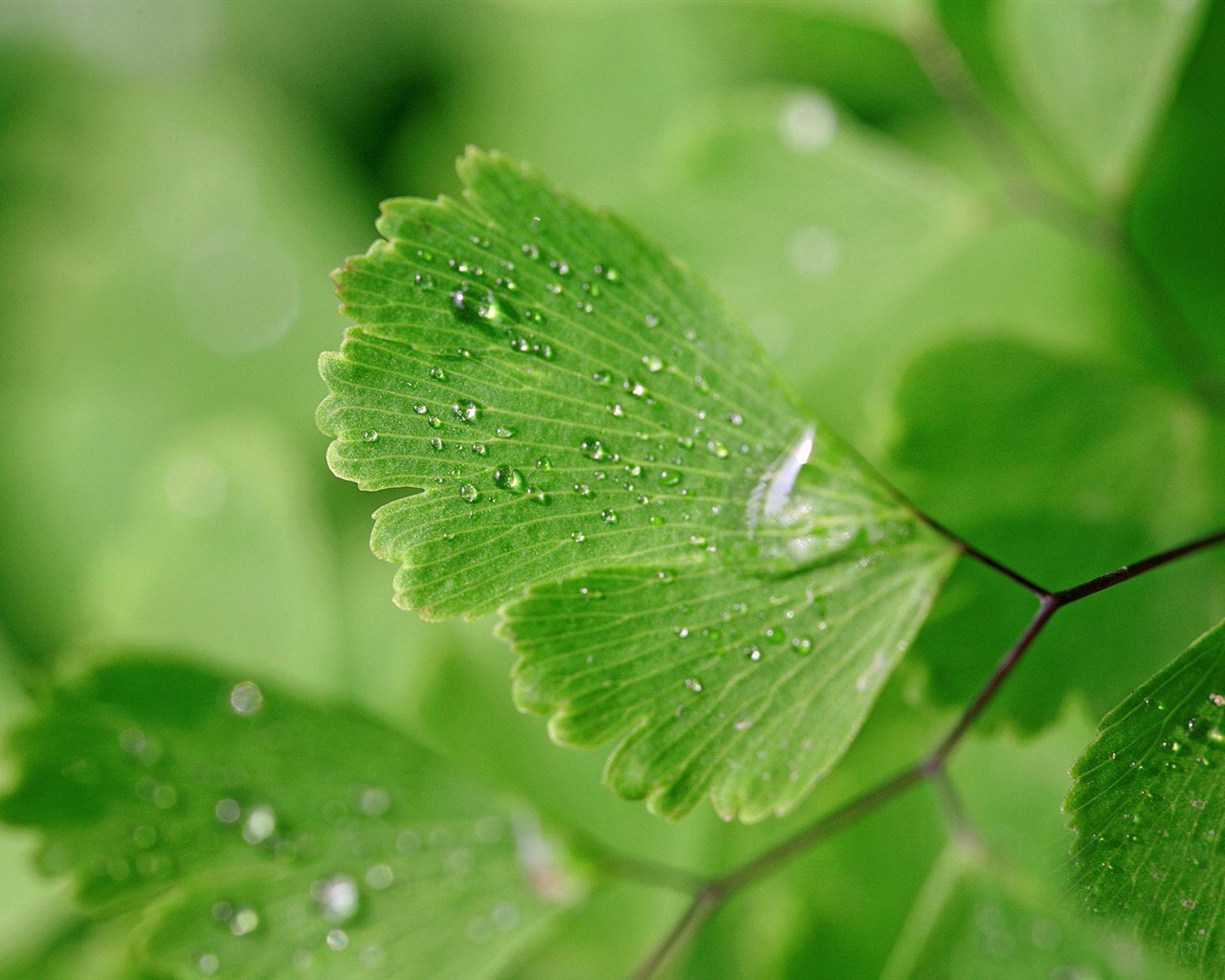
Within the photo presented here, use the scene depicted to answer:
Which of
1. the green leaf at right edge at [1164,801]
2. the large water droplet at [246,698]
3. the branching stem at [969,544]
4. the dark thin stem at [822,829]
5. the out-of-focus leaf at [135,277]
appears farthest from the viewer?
the out-of-focus leaf at [135,277]

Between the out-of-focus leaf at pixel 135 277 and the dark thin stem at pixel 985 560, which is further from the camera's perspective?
the out-of-focus leaf at pixel 135 277

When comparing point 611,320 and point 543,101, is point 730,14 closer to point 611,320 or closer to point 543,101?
point 543,101

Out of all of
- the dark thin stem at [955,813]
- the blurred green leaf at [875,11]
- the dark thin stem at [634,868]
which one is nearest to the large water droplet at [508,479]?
the dark thin stem at [955,813]

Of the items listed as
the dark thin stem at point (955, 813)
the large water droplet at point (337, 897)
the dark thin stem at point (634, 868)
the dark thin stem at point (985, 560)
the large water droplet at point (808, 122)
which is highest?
the large water droplet at point (808, 122)

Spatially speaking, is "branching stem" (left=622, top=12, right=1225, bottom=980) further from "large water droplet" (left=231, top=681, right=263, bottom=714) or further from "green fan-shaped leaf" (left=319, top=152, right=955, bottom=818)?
"large water droplet" (left=231, top=681, right=263, bottom=714)

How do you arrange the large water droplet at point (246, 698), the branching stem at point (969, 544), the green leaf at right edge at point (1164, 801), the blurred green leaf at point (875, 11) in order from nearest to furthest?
1. the green leaf at right edge at point (1164, 801)
2. the branching stem at point (969, 544)
3. the large water droplet at point (246, 698)
4. the blurred green leaf at point (875, 11)

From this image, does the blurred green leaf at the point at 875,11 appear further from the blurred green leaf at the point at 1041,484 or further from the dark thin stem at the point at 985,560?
the dark thin stem at the point at 985,560

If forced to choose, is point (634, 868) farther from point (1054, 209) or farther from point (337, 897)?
point (1054, 209)

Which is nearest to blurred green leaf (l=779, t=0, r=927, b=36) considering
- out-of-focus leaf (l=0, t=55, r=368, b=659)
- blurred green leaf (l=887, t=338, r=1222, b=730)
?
blurred green leaf (l=887, t=338, r=1222, b=730)
